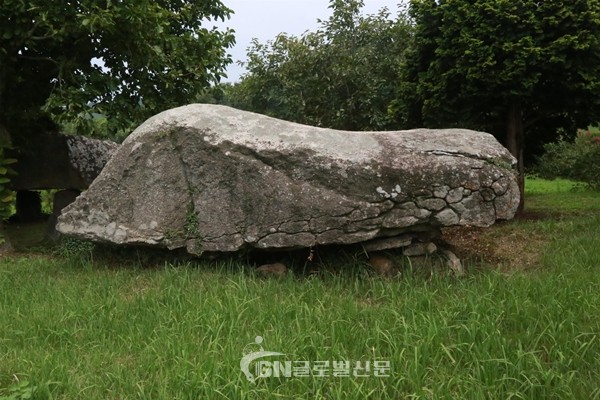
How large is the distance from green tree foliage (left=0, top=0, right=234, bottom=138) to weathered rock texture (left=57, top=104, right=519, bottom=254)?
67.9 inches

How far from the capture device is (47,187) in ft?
31.0

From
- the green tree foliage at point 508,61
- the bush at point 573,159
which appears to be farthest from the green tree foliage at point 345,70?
the bush at point 573,159

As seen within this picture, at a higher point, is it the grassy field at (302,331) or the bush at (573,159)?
the bush at (573,159)

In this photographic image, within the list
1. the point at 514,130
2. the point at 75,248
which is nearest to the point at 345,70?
the point at 514,130

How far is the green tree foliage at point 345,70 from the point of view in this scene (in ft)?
42.4

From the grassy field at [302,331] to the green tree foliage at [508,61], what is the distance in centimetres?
312

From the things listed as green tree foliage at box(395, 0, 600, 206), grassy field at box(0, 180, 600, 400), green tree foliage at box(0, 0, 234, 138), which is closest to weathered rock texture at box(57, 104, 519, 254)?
grassy field at box(0, 180, 600, 400)

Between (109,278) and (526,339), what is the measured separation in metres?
3.75

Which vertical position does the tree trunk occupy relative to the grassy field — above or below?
above

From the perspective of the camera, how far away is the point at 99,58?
7.78 metres

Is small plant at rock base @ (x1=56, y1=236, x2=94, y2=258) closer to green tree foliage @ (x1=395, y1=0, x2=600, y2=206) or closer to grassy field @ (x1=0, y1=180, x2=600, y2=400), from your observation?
grassy field @ (x1=0, y1=180, x2=600, y2=400)

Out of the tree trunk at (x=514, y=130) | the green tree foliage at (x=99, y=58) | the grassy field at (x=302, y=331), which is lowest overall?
the grassy field at (x=302, y=331)

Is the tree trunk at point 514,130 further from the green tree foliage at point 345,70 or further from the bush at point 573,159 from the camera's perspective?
the bush at point 573,159

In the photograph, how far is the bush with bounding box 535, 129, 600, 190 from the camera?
54.2 feet
